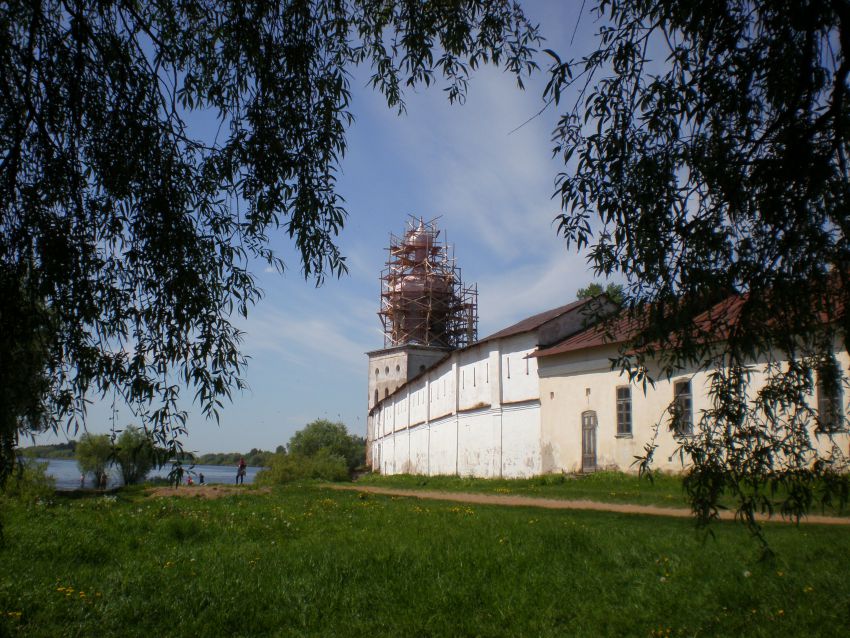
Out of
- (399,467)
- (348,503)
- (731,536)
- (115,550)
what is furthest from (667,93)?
(399,467)

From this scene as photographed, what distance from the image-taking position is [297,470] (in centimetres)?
4056

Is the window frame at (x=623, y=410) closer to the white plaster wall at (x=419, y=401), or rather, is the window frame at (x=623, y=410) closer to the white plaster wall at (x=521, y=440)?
the white plaster wall at (x=521, y=440)

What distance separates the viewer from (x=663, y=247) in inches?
191

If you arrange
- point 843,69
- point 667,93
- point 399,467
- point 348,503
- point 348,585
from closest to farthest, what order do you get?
point 843,69 < point 667,93 < point 348,585 < point 348,503 < point 399,467

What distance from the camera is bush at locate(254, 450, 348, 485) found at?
4000cm

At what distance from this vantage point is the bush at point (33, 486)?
1523 cm

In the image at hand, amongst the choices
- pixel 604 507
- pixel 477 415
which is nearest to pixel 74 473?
pixel 477 415

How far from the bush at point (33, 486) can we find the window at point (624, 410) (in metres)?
17.4

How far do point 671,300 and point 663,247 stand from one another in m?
0.38

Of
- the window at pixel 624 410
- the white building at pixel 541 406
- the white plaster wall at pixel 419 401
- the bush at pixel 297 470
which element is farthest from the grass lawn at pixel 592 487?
the bush at pixel 297 470

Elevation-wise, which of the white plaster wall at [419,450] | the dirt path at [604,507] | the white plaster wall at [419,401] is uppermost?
the white plaster wall at [419,401]

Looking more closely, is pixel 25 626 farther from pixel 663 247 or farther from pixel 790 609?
pixel 790 609

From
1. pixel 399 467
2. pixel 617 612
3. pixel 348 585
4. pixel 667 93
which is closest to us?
pixel 667 93

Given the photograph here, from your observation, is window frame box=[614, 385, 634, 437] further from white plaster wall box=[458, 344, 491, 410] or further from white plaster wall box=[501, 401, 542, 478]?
white plaster wall box=[458, 344, 491, 410]
